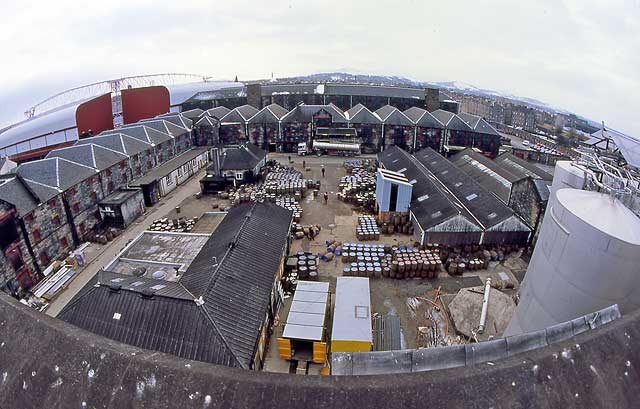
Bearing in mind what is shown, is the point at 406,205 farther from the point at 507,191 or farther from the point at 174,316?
the point at 174,316

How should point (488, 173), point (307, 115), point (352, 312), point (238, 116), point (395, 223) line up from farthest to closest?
1. point (307, 115)
2. point (238, 116)
3. point (488, 173)
4. point (395, 223)
5. point (352, 312)

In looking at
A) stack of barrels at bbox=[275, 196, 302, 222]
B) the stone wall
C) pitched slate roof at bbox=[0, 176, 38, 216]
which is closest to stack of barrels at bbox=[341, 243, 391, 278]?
stack of barrels at bbox=[275, 196, 302, 222]

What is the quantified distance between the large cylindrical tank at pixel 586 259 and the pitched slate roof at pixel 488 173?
21.0 m

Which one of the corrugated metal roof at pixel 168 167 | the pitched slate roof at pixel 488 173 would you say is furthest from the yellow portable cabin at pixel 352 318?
the corrugated metal roof at pixel 168 167

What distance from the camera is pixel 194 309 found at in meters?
16.6

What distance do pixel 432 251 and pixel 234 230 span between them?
16459mm

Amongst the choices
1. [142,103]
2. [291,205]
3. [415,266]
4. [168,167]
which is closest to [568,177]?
[415,266]

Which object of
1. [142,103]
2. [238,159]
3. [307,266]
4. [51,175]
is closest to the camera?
[307,266]

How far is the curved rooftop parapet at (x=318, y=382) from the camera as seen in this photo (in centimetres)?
717

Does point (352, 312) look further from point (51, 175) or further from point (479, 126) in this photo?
point (479, 126)

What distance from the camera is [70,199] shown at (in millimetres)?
30953

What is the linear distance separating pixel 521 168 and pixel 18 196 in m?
50.2

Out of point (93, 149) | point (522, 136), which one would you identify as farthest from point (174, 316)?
point (522, 136)

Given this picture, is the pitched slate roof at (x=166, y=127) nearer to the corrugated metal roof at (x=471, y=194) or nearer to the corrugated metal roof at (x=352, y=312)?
the corrugated metal roof at (x=471, y=194)
